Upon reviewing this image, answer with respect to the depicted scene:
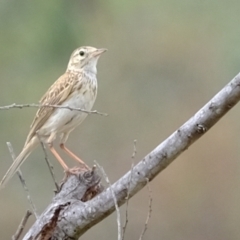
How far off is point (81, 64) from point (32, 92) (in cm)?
334

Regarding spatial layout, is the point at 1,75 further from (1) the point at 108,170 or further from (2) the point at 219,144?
(2) the point at 219,144

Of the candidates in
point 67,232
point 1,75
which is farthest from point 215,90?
point 67,232

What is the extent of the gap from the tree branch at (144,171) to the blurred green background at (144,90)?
473 cm

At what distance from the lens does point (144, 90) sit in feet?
28.5

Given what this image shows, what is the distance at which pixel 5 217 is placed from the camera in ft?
27.5

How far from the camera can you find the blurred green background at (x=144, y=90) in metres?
8.35

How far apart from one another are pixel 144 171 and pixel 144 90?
5.72 meters

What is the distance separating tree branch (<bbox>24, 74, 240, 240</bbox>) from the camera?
2.78 m

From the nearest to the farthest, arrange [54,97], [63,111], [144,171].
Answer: [144,171] → [63,111] → [54,97]

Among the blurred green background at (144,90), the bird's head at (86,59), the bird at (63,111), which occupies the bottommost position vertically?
the bird at (63,111)

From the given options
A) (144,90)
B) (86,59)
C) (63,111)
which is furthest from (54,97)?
(144,90)

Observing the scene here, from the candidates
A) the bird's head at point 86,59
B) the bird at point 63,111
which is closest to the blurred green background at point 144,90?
the bird's head at point 86,59

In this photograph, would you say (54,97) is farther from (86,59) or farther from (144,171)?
(144,171)

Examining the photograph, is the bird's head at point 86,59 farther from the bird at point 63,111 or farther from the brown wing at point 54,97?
the brown wing at point 54,97
